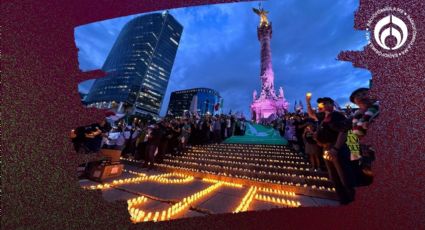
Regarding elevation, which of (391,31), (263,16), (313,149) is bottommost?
(313,149)

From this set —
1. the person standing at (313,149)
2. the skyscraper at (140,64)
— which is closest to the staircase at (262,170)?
the person standing at (313,149)

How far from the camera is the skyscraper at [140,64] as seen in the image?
48844mm

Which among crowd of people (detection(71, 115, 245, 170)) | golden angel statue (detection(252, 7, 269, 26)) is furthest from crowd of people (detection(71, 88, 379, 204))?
golden angel statue (detection(252, 7, 269, 26))

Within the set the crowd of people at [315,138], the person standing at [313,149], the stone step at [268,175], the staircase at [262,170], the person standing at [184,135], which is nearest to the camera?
the crowd of people at [315,138]

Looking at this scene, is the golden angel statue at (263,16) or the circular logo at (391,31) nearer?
the circular logo at (391,31)

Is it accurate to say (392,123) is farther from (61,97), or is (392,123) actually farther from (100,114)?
(61,97)

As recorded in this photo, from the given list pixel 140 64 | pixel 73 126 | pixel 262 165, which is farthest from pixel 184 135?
pixel 140 64

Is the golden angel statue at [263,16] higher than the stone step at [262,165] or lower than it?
higher

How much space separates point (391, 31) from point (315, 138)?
6.97ft

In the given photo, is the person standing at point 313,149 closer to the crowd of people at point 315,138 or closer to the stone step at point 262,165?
the crowd of people at point 315,138

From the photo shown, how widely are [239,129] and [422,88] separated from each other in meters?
12.9

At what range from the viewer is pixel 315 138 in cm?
313

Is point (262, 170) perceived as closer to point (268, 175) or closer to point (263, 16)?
point (268, 175)

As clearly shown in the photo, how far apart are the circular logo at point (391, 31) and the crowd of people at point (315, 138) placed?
0.35 meters
